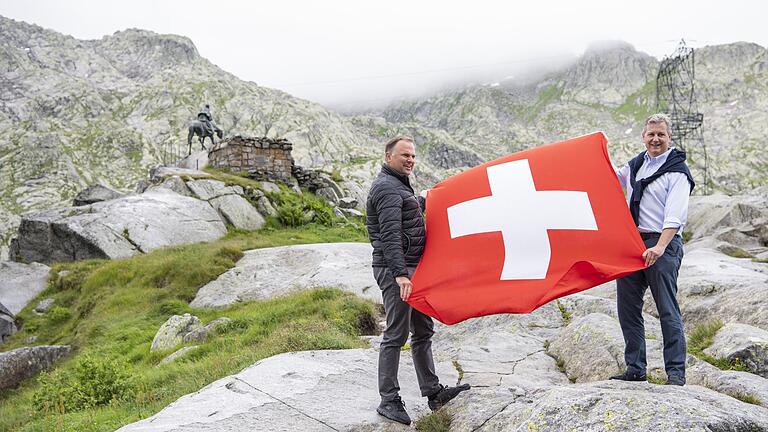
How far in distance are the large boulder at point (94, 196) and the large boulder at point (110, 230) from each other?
5.39 metres

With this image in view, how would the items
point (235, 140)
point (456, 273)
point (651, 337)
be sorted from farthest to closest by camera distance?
point (235, 140), point (651, 337), point (456, 273)

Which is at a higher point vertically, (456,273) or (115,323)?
(456,273)

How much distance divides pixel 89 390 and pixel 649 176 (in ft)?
33.3

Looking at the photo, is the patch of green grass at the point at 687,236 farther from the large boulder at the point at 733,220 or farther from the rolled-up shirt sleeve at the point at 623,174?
the rolled-up shirt sleeve at the point at 623,174

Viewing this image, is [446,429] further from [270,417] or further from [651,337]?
[651,337]

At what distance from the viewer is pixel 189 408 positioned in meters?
5.80

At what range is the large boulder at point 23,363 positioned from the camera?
40.3 ft

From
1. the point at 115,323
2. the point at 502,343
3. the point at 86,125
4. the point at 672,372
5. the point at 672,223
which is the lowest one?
the point at 115,323

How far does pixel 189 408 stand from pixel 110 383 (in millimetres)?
4615

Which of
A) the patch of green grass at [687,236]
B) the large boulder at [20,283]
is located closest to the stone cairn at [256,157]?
the large boulder at [20,283]

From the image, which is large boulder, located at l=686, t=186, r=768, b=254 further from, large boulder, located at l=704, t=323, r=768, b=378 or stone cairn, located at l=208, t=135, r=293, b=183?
stone cairn, located at l=208, t=135, r=293, b=183

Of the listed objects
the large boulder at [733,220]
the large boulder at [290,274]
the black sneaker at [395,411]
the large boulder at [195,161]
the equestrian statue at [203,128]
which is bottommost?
the large boulder at [733,220]

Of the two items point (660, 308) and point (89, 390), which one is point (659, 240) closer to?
point (660, 308)

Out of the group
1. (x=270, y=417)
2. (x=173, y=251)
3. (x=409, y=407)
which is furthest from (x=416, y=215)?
(x=173, y=251)
